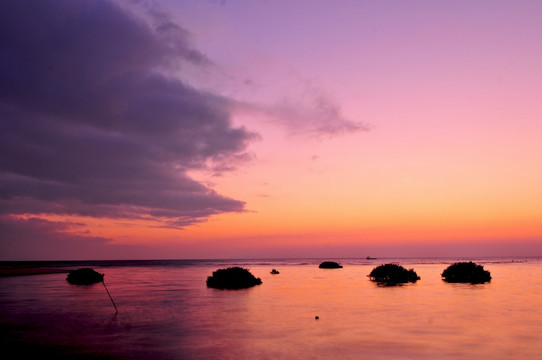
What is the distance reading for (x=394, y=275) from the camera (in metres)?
67.4

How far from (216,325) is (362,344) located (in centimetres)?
1040

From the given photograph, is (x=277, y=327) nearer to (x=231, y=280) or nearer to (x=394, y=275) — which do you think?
(x=231, y=280)

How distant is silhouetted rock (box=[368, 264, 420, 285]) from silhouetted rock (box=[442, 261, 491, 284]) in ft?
17.0

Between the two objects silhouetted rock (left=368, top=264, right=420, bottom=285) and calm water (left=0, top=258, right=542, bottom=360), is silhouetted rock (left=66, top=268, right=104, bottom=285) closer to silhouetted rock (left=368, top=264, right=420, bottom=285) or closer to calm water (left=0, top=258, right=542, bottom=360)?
calm water (left=0, top=258, right=542, bottom=360)

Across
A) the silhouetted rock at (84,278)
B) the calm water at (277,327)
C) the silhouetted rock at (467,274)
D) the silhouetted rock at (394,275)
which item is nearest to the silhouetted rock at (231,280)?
the calm water at (277,327)

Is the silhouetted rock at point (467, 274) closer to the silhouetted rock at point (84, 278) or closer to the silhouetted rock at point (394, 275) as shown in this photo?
the silhouetted rock at point (394, 275)

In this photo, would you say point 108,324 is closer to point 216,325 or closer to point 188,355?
point 216,325

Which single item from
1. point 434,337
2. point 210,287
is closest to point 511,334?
point 434,337

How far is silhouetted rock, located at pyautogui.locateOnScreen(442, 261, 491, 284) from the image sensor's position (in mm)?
63094

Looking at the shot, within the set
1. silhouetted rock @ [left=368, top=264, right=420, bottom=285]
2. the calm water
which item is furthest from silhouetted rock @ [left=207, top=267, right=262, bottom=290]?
silhouetted rock @ [left=368, top=264, right=420, bottom=285]

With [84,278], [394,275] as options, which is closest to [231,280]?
[84,278]

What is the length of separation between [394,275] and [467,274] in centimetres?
1062

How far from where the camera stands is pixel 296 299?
43219 mm

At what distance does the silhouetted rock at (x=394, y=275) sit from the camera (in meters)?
66.1
